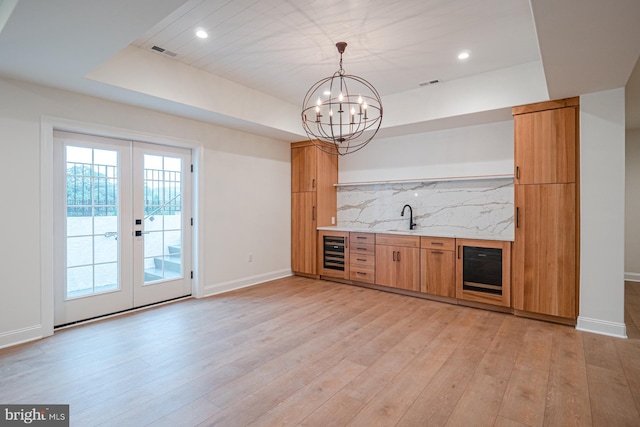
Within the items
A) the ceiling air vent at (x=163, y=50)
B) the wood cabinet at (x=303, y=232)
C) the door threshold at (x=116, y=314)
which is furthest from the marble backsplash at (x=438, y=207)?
the ceiling air vent at (x=163, y=50)

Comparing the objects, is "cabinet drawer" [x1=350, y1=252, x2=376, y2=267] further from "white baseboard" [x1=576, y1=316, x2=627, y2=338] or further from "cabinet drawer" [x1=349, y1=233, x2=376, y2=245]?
"white baseboard" [x1=576, y1=316, x2=627, y2=338]

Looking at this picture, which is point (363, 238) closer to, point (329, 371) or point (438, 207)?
point (438, 207)

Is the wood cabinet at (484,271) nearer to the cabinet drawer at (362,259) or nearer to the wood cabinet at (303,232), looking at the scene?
the cabinet drawer at (362,259)

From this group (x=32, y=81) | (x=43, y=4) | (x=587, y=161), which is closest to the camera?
(x=43, y=4)

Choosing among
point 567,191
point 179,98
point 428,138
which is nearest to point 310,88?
point 179,98

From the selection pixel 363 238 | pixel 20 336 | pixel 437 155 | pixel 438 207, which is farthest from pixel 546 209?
pixel 20 336

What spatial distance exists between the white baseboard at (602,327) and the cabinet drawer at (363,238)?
8.54 feet

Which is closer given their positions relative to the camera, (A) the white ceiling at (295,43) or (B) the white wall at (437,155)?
(A) the white ceiling at (295,43)

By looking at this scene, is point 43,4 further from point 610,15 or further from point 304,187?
point 304,187

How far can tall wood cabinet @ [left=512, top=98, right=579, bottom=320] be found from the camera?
338 centimetres

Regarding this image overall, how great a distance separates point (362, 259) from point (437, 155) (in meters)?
2.01

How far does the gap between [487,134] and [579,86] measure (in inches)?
55.0

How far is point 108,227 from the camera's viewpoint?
3.73 m

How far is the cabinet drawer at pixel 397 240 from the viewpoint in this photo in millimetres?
4510
